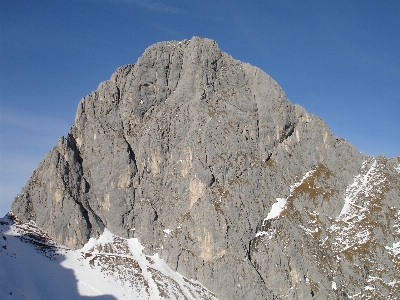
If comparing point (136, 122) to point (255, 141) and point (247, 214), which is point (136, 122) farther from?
point (247, 214)

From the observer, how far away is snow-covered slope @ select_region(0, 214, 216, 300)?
7012 cm

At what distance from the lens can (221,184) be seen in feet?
300

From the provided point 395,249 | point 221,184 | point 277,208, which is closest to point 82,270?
point 221,184

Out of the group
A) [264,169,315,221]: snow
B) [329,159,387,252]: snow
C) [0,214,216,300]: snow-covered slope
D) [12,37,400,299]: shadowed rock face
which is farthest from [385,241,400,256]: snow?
[0,214,216,300]: snow-covered slope

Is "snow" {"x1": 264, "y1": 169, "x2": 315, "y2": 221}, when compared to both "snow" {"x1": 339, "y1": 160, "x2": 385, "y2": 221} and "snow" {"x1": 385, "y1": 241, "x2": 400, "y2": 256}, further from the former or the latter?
"snow" {"x1": 385, "y1": 241, "x2": 400, "y2": 256}

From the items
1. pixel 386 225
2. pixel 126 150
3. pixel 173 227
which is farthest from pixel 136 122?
pixel 386 225

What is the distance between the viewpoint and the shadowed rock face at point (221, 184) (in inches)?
3214

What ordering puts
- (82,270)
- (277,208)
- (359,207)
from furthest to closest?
(277,208), (359,207), (82,270)

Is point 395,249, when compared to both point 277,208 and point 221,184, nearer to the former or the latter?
point 277,208

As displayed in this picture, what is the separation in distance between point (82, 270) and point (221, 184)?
112ft

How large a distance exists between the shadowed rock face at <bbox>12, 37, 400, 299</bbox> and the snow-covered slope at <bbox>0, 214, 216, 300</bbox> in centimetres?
301

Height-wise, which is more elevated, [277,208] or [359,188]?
[359,188]

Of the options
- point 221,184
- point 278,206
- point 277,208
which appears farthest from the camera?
point 221,184

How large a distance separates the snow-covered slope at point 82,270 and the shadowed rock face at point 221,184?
3013 mm
